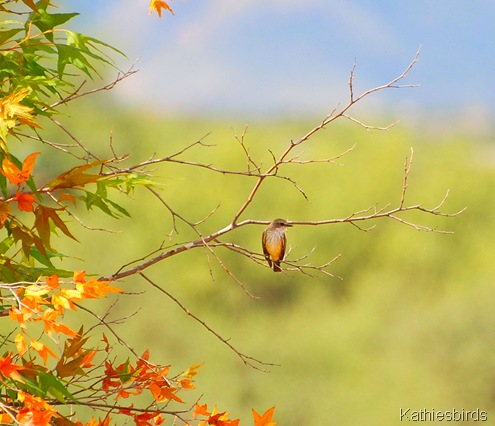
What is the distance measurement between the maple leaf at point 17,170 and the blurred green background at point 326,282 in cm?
1145

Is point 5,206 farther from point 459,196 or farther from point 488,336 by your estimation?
point 459,196

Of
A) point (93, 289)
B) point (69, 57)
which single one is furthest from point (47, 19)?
point (93, 289)

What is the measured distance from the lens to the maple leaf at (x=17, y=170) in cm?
170

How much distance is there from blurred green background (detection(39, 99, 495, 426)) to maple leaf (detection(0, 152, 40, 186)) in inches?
451

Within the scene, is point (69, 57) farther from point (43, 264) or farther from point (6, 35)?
point (43, 264)

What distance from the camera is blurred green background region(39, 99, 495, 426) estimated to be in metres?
14.9

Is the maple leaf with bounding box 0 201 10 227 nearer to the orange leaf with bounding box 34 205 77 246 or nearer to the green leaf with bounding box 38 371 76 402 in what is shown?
the orange leaf with bounding box 34 205 77 246

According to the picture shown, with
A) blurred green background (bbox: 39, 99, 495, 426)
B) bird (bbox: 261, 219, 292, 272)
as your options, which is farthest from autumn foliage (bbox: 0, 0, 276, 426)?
blurred green background (bbox: 39, 99, 495, 426)

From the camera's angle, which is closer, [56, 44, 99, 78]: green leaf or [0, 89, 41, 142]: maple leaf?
[0, 89, 41, 142]: maple leaf

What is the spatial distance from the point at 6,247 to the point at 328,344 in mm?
15073

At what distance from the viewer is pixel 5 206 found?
176cm

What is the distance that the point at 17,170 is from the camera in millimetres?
1738

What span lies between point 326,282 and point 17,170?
1970 centimetres

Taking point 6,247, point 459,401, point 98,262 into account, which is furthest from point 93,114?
point 6,247
